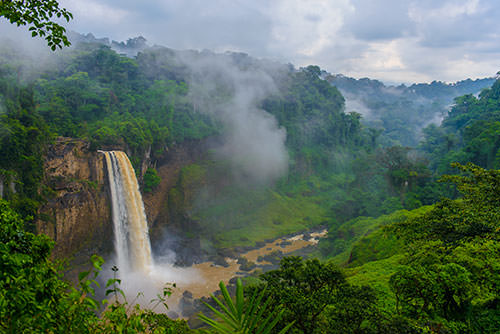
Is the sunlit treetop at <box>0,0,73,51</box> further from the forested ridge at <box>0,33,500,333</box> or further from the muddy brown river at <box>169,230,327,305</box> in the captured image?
the muddy brown river at <box>169,230,327,305</box>

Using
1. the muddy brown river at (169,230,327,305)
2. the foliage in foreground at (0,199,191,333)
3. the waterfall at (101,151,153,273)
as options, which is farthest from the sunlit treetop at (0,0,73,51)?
the waterfall at (101,151,153,273)

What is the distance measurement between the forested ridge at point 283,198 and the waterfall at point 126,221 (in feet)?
8.05

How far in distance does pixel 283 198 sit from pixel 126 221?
2172 centimetres

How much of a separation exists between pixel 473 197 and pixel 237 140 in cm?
3504

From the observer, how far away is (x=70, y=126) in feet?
87.9

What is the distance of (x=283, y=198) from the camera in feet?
134

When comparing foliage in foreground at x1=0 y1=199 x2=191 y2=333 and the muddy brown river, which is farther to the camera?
the muddy brown river

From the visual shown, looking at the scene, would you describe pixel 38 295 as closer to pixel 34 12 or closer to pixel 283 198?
pixel 34 12

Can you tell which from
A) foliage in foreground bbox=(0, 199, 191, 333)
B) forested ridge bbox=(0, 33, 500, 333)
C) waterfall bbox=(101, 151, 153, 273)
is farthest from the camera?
waterfall bbox=(101, 151, 153, 273)

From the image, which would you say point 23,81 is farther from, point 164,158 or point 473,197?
point 473,197

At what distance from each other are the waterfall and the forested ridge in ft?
8.05

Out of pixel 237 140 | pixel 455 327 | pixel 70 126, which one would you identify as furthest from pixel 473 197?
pixel 237 140

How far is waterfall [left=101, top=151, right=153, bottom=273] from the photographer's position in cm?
2284

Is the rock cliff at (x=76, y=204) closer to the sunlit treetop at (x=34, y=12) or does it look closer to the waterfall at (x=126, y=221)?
the waterfall at (x=126, y=221)
